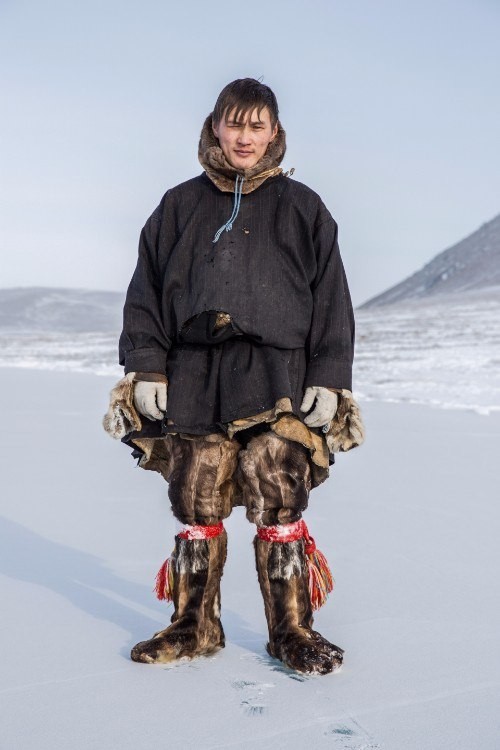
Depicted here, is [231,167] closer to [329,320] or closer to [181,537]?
[329,320]

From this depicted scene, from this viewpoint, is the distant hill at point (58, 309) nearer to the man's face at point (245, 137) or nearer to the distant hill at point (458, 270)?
the distant hill at point (458, 270)

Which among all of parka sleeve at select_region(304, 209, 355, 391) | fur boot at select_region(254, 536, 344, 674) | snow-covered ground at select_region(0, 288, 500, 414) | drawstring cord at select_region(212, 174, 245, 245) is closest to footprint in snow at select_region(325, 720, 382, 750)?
fur boot at select_region(254, 536, 344, 674)

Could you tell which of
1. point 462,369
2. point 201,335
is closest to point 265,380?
point 201,335

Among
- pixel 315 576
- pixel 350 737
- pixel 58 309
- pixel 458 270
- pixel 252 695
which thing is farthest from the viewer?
pixel 458 270

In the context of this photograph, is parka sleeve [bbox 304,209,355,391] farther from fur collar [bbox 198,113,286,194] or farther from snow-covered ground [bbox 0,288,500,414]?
snow-covered ground [bbox 0,288,500,414]

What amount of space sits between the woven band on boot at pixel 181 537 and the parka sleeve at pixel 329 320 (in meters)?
0.46

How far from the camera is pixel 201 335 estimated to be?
226 centimetres

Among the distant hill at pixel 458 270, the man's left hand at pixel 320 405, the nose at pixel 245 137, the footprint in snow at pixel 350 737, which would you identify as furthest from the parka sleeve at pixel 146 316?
the distant hill at pixel 458 270

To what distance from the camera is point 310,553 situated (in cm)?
239

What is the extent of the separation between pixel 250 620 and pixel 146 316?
3.12ft

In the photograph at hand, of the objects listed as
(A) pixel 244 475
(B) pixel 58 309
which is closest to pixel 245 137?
(A) pixel 244 475

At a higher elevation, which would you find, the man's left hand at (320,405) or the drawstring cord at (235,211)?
the drawstring cord at (235,211)

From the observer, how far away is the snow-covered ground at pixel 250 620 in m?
1.80

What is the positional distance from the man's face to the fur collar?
0.02m
